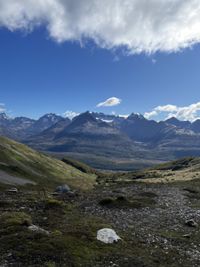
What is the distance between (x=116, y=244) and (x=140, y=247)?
2.23 m

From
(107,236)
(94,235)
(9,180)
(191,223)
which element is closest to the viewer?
(107,236)

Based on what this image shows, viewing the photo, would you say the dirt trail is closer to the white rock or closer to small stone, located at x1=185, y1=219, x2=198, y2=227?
small stone, located at x1=185, y1=219, x2=198, y2=227

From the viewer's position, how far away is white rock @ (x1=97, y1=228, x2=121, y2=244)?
36438 millimetres

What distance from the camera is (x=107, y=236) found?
122 ft

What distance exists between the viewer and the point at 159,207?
61.5 meters

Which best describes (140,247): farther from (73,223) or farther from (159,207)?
(159,207)

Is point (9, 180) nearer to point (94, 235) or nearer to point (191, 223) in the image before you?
point (191, 223)

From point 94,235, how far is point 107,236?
1.23 metres

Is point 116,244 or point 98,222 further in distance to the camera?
A: point 98,222

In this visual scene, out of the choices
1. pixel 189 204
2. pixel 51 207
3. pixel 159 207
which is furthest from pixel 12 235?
pixel 189 204

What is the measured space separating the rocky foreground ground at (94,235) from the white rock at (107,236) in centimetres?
56

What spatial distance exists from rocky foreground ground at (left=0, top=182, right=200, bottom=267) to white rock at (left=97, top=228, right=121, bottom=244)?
1.85 ft

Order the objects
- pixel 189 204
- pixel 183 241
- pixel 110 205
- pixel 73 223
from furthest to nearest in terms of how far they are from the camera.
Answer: pixel 189 204 < pixel 110 205 < pixel 73 223 < pixel 183 241

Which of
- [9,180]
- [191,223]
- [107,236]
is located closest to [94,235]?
[107,236]
